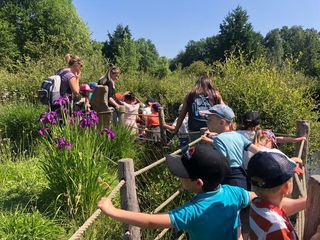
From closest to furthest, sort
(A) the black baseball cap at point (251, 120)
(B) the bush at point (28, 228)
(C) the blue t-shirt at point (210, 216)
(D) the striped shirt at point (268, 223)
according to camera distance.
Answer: (D) the striped shirt at point (268, 223) → (C) the blue t-shirt at point (210, 216) → (B) the bush at point (28, 228) → (A) the black baseball cap at point (251, 120)

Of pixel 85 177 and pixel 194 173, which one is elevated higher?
pixel 194 173

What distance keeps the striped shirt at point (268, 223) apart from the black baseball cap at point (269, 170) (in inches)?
4.1

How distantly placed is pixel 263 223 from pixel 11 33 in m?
42.2

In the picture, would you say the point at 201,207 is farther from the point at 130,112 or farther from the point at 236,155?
the point at 130,112

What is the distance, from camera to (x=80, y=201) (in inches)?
154

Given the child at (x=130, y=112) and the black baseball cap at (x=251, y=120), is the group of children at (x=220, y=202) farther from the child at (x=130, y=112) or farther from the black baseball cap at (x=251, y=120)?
the child at (x=130, y=112)

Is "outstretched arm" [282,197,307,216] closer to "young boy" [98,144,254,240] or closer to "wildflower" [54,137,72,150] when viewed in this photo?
"young boy" [98,144,254,240]

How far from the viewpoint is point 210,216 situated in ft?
6.54

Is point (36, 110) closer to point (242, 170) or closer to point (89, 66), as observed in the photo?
point (242, 170)

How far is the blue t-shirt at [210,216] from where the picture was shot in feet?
6.40

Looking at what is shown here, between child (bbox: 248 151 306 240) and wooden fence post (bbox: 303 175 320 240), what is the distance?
0.38m

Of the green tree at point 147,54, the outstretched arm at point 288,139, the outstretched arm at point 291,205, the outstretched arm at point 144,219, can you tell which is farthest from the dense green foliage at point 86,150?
the green tree at point 147,54

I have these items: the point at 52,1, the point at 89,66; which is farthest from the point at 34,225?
the point at 52,1

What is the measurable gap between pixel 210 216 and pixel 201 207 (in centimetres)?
7
